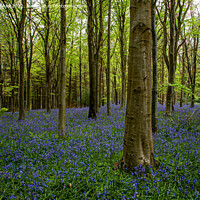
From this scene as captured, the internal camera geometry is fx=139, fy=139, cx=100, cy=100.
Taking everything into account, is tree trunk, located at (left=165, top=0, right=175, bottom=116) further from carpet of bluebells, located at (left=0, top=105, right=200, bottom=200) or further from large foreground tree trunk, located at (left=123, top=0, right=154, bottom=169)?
large foreground tree trunk, located at (left=123, top=0, right=154, bottom=169)

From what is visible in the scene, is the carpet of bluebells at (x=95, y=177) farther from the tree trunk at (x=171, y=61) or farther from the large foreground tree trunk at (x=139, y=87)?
the tree trunk at (x=171, y=61)

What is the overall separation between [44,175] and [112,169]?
1401 millimetres

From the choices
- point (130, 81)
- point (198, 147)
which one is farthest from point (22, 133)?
point (198, 147)

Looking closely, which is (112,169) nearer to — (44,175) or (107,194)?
(107,194)

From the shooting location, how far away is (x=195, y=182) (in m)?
2.41

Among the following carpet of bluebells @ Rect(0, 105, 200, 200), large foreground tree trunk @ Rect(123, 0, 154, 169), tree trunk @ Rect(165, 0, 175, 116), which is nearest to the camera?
A: carpet of bluebells @ Rect(0, 105, 200, 200)

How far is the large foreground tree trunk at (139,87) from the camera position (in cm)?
280

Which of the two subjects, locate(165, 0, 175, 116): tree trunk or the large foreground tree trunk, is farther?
locate(165, 0, 175, 116): tree trunk

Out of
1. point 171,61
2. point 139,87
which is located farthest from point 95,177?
point 171,61

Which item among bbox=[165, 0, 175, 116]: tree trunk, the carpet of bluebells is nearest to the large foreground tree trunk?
the carpet of bluebells

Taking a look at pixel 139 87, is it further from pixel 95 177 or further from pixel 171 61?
pixel 171 61

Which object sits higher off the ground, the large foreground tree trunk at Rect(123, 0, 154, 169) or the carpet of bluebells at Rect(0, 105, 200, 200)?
the large foreground tree trunk at Rect(123, 0, 154, 169)

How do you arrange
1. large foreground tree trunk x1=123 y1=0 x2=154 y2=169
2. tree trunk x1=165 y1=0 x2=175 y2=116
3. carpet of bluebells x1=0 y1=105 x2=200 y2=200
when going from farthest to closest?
tree trunk x1=165 y1=0 x2=175 y2=116
large foreground tree trunk x1=123 y1=0 x2=154 y2=169
carpet of bluebells x1=0 y1=105 x2=200 y2=200

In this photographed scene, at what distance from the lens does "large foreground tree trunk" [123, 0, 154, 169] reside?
2.80 m
